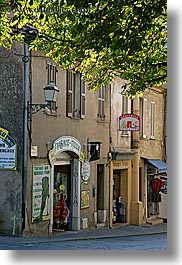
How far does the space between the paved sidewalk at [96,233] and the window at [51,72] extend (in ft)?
2.51

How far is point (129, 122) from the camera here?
359 centimetres

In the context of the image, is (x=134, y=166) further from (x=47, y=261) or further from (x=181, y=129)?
(x=47, y=261)

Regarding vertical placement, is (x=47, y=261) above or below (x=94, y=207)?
below

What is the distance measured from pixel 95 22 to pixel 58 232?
1079 millimetres

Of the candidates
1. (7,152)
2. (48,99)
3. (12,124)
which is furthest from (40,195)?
(48,99)

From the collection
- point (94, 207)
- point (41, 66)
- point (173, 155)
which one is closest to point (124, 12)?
point (41, 66)

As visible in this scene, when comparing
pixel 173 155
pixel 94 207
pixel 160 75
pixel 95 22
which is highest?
pixel 95 22

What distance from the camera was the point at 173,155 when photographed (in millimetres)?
3369

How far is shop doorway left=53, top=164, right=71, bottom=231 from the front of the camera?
11.5 ft

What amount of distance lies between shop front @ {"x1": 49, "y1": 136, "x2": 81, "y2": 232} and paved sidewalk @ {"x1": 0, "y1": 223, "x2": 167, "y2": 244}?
1.8 inches

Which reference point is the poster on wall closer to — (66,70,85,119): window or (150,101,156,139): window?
(66,70,85,119): window

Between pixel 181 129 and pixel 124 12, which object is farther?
pixel 124 12

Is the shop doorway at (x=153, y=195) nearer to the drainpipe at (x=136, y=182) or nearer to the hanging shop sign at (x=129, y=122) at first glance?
the drainpipe at (x=136, y=182)

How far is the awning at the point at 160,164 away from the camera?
3.46m
